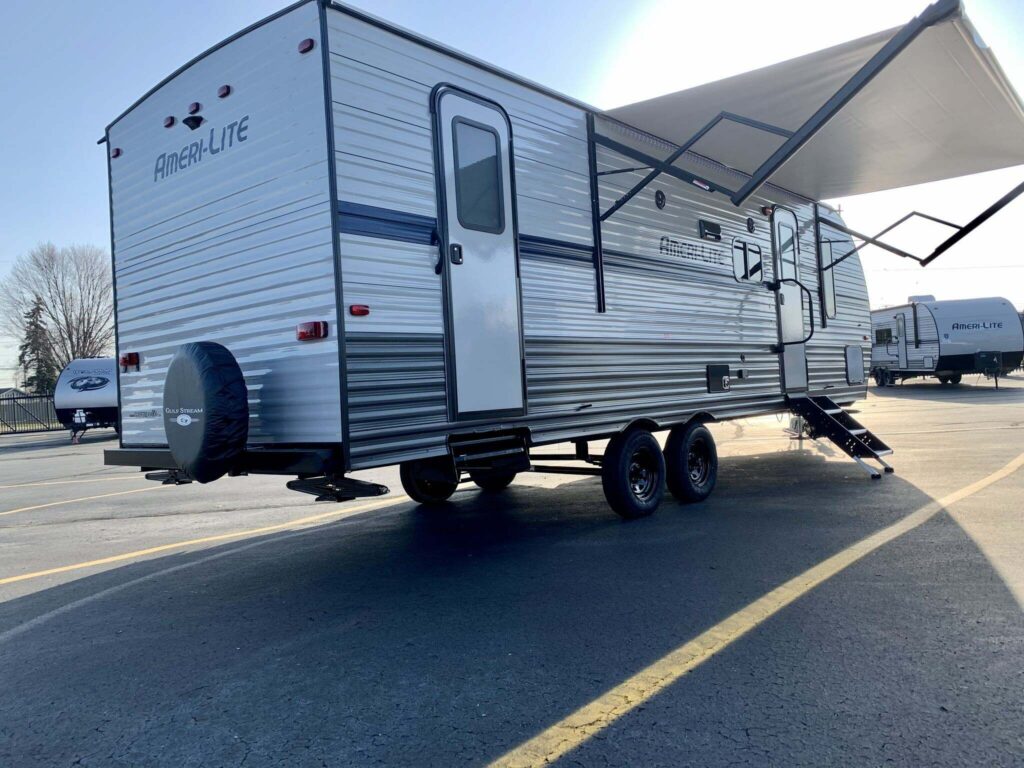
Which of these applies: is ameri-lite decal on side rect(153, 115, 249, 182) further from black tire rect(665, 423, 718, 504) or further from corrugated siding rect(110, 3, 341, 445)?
black tire rect(665, 423, 718, 504)

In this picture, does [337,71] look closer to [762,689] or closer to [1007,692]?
[762,689]

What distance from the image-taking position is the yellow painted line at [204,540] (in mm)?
6102

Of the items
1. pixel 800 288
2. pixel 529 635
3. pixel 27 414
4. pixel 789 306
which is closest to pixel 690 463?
pixel 789 306

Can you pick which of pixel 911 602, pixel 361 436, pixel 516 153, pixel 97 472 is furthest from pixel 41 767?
pixel 97 472

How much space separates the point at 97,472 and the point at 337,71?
11.3 meters

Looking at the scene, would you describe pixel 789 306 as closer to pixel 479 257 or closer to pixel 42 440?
pixel 479 257

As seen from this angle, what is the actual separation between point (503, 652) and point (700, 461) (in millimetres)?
4803

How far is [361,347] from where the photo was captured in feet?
16.2

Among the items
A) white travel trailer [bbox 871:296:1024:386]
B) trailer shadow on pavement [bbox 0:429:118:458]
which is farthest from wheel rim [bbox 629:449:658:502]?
white travel trailer [bbox 871:296:1024:386]

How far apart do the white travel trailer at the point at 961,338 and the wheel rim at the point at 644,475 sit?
24.7m

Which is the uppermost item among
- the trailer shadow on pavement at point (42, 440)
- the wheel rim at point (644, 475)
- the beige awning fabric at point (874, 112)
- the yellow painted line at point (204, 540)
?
the beige awning fabric at point (874, 112)

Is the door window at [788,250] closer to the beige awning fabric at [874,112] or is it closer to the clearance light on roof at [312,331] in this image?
the beige awning fabric at [874,112]

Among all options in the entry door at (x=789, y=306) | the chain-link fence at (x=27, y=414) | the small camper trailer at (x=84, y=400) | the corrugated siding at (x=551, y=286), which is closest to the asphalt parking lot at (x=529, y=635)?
the corrugated siding at (x=551, y=286)

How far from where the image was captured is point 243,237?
18.3 ft
